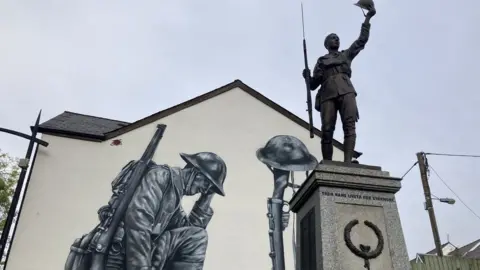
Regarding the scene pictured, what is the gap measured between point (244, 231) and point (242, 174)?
5.58ft

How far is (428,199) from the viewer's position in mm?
13375

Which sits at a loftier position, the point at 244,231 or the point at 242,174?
the point at 242,174

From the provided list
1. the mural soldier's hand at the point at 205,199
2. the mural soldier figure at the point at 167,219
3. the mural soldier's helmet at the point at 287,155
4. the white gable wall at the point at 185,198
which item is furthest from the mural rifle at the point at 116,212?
the mural soldier's helmet at the point at 287,155

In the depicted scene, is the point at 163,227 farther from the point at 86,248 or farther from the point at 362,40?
the point at 362,40

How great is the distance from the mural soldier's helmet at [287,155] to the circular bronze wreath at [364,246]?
895cm

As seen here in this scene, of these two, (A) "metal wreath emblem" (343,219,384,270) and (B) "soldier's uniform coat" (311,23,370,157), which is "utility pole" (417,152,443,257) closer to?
(B) "soldier's uniform coat" (311,23,370,157)

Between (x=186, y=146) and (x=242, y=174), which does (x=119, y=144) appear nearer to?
(x=186, y=146)

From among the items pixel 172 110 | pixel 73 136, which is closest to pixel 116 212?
pixel 73 136

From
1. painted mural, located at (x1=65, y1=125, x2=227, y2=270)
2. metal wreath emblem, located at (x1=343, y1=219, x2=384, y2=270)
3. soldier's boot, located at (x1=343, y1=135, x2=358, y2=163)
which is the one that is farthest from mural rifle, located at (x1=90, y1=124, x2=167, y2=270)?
metal wreath emblem, located at (x1=343, y1=219, x2=384, y2=270)

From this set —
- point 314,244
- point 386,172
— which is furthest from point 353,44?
point 314,244

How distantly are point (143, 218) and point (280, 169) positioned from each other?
4.34 metres

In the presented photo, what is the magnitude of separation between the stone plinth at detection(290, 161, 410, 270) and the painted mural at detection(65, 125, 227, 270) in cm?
697

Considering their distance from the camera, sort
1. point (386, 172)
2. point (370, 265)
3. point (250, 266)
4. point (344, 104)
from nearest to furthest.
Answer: point (370, 265) < point (386, 172) < point (344, 104) < point (250, 266)

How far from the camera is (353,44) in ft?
19.7
